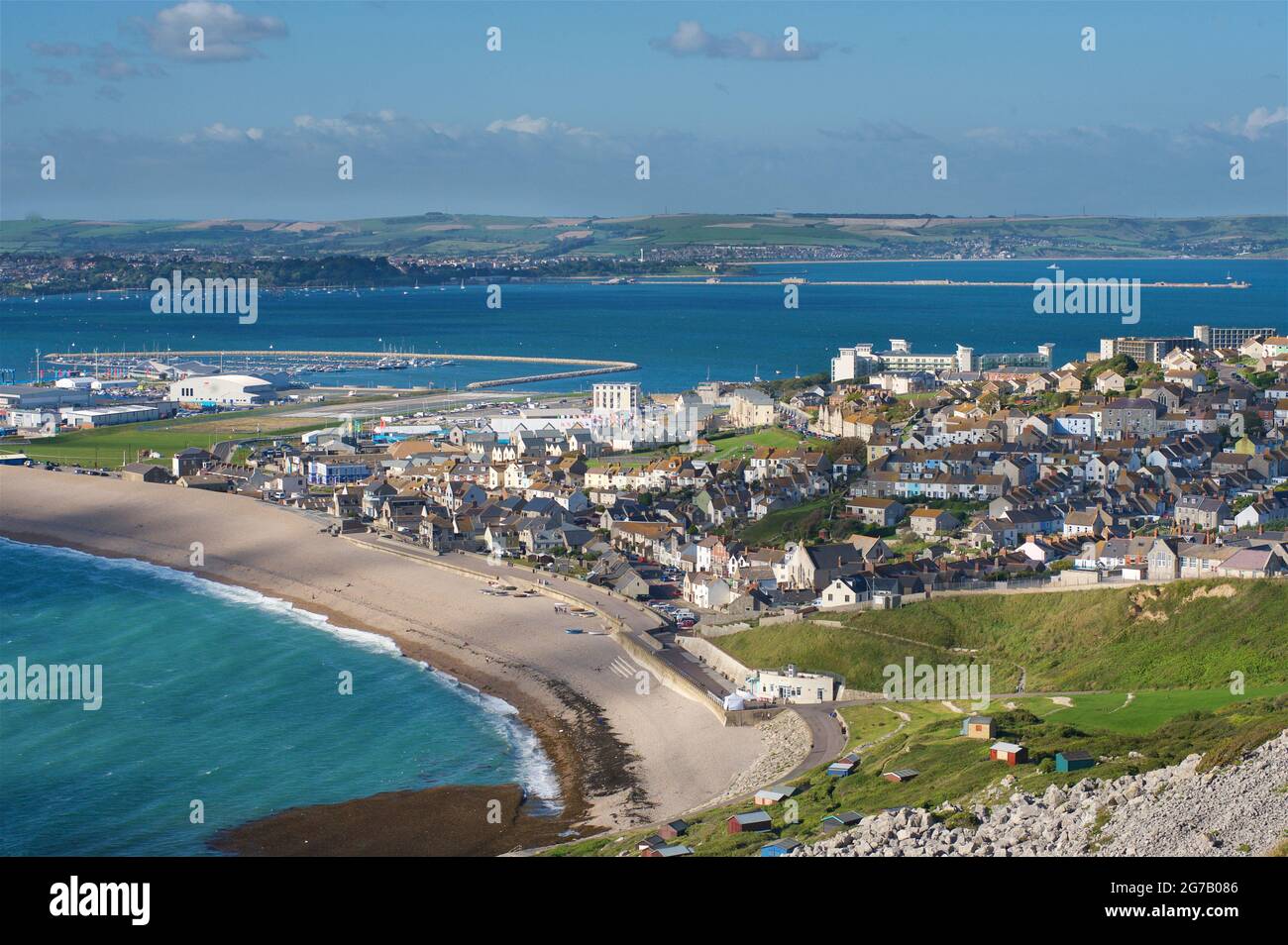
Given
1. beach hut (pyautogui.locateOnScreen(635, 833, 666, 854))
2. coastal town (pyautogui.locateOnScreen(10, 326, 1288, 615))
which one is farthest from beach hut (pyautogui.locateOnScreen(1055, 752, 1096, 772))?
coastal town (pyautogui.locateOnScreen(10, 326, 1288, 615))

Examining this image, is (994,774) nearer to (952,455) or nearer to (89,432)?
(952,455)

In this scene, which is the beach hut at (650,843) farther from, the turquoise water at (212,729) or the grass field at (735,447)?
the grass field at (735,447)

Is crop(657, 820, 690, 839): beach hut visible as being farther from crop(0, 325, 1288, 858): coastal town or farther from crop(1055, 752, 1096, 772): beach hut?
crop(1055, 752, 1096, 772): beach hut

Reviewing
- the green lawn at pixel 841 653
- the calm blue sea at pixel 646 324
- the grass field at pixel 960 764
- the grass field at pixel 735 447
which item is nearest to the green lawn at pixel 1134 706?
the grass field at pixel 960 764

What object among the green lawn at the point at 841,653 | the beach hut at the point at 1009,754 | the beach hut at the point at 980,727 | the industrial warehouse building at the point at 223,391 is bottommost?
the green lawn at the point at 841,653

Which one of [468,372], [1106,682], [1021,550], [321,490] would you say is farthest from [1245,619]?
[468,372]

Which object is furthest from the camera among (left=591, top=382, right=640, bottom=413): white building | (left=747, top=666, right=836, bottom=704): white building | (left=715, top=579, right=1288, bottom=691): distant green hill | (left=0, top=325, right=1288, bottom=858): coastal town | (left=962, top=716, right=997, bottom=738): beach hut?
(left=591, top=382, right=640, bottom=413): white building
